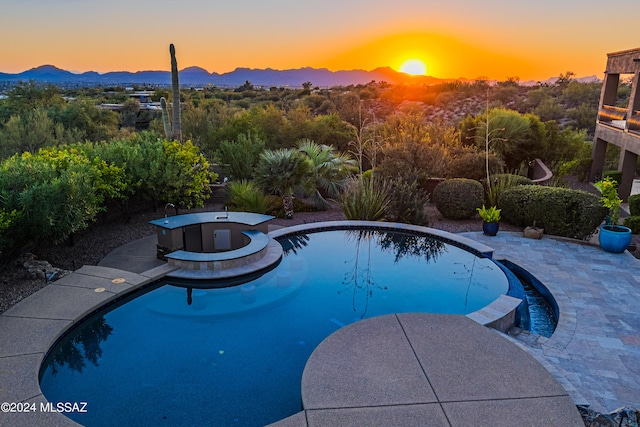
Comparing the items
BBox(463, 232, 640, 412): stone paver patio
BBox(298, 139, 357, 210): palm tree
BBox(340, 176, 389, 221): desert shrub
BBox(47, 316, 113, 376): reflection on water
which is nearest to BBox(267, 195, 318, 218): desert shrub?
BBox(298, 139, 357, 210): palm tree

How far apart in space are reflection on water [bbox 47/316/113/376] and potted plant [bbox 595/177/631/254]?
898cm

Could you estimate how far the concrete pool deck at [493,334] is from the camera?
3.48 meters

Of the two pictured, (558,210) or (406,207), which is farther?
(406,207)

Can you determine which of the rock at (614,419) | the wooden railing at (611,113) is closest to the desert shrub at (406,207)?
the rock at (614,419)

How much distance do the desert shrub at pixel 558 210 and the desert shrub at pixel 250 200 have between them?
235 inches

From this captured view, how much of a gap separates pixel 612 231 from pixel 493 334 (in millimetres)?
5197

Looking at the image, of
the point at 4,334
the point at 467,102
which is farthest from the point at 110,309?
the point at 467,102

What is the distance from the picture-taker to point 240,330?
518 centimetres

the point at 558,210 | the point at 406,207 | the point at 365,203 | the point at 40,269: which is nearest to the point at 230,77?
the point at 365,203

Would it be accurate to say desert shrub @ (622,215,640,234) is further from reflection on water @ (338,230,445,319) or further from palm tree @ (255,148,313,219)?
palm tree @ (255,148,313,219)

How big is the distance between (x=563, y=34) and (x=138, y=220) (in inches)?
787

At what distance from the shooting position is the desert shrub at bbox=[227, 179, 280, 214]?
10.0 meters

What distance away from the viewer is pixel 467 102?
121 feet

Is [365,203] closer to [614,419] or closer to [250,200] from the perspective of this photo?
[250,200]
